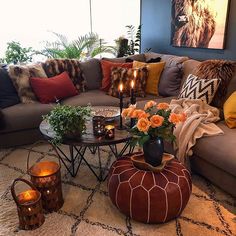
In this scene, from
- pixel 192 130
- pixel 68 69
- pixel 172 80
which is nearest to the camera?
pixel 192 130

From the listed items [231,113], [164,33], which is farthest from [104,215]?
[164,33]

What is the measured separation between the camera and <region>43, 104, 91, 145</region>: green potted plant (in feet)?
5.74

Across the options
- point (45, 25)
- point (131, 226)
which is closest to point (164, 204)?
point (131, 226)

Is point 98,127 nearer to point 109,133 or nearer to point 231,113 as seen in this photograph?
point 109,133

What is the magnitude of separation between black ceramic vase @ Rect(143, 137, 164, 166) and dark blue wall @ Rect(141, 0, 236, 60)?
1847 millimetres

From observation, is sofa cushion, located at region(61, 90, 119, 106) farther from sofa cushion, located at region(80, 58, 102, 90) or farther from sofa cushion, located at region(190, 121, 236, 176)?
sofa cushion, located at region(190, 121, 236, 176)

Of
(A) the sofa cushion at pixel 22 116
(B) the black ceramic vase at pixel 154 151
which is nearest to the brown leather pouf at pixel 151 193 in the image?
(B) the black ceramic vase at pixel 154 151

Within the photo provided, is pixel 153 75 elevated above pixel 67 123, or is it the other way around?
pixel 153 75

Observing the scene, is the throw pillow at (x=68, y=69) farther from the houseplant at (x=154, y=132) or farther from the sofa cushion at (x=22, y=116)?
the houseplant at (x=154, y=132)

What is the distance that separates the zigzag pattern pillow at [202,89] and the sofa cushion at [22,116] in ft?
4.86

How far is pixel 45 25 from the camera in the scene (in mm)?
4680

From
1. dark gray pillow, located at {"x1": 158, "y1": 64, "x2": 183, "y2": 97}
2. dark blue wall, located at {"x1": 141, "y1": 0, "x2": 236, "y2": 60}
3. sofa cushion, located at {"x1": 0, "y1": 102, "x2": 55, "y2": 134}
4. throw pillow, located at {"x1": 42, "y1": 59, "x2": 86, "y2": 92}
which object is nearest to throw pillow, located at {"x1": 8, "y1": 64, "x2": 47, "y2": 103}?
sofa cushion, located at {"x1": 0, "y1": 102, "x2": 55, "y2": 134}

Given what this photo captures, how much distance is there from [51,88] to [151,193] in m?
1.81

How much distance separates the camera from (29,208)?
153 cm
